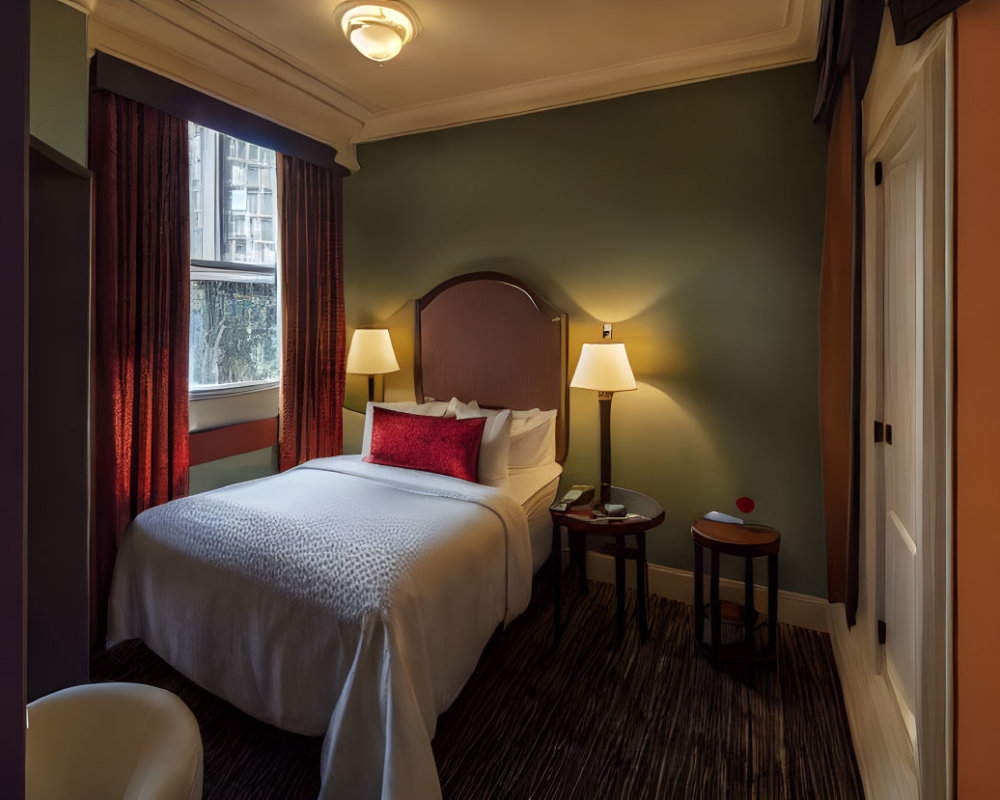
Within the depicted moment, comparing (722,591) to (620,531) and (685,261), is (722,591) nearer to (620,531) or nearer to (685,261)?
(620,531)

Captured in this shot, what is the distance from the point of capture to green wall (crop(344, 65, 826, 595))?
8.89ft

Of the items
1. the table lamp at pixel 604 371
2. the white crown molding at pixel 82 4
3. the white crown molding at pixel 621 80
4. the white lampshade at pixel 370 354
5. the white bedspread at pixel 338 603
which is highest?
the white crown molding at pixel 621 80

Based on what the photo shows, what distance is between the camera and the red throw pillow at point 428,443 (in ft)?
9.27

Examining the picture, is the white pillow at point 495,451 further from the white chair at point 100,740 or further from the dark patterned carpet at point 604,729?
the white chair at point 100,740

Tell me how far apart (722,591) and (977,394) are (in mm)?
2120

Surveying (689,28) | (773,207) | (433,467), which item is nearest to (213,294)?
(433,467)

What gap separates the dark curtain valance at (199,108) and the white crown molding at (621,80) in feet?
1.45

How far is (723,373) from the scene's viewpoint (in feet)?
9.40

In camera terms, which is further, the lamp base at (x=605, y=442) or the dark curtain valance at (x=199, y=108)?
the lamp base at (x=605, y=442)

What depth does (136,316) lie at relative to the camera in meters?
2.70

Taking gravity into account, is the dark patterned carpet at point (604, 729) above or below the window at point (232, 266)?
below

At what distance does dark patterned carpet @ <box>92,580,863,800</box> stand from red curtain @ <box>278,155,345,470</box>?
1.58 meters

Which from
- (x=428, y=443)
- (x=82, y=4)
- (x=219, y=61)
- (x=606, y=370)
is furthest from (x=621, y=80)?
(x=82, y=4)

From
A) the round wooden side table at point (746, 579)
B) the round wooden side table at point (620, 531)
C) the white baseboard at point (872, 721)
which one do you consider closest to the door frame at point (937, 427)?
the white baseboard at point (872, 721)
